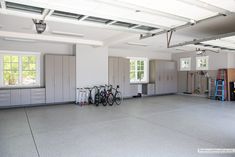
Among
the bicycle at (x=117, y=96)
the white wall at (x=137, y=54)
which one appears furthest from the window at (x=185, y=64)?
the bicycle at (x=117, y=96)

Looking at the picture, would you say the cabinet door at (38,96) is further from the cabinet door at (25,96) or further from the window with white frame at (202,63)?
the window with white frame at (202,63)

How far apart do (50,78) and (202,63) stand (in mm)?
8271

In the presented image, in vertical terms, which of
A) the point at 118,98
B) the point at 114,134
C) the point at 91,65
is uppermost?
the point at 91,65

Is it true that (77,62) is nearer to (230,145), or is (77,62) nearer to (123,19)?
(123,19)

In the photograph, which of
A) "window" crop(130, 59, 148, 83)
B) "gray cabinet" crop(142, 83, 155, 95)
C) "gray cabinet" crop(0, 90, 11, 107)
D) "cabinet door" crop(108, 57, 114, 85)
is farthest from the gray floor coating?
"window" crop(130, 59, 148, 83)

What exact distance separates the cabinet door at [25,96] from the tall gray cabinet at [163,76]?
6729 mm

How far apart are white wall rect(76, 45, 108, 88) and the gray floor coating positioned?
2.49 m

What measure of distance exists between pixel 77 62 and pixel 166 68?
18.8 feet

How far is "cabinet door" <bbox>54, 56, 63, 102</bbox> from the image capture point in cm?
743

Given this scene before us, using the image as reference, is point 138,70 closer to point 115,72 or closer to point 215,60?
point 115,72

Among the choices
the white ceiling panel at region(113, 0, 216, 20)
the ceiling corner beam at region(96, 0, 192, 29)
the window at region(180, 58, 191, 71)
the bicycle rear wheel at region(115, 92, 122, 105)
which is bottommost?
the bicycle rear wheel at region(115, 92, 122, 105)

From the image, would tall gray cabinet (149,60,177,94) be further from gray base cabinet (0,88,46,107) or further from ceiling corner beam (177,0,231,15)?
ceiling corner beam (177,0,231,15)

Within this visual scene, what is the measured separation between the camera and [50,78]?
731cm

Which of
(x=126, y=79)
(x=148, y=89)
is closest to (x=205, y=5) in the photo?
(x=126, y=79)
